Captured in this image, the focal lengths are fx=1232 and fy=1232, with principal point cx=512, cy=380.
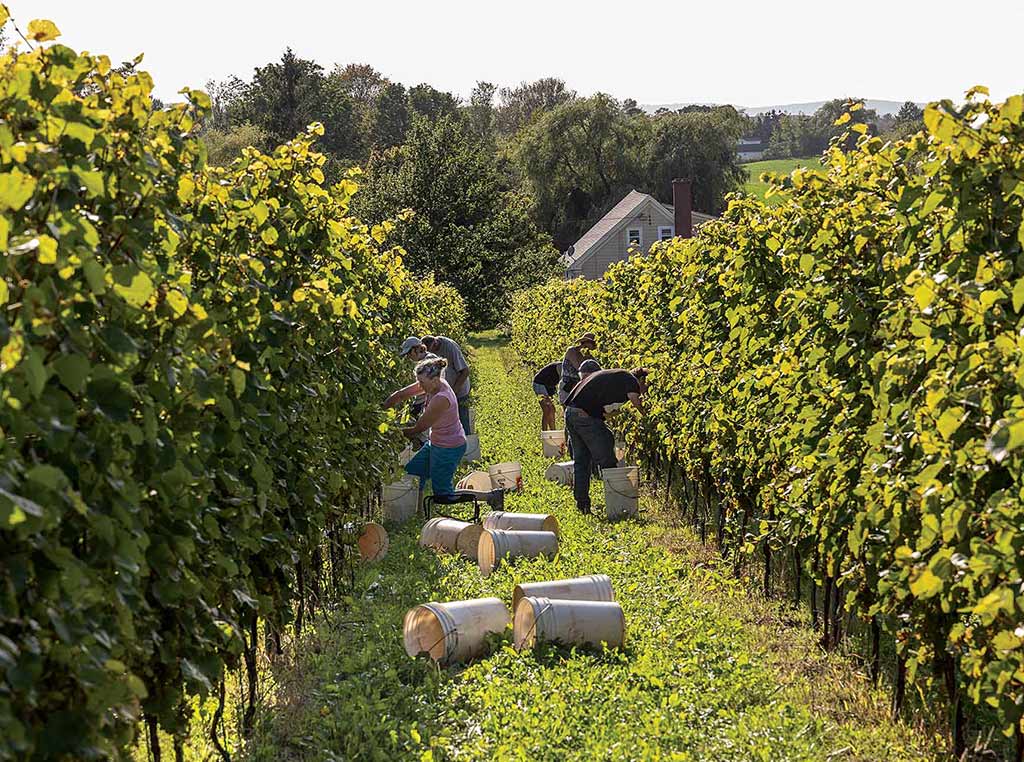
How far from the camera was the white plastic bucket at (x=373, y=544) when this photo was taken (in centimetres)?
986

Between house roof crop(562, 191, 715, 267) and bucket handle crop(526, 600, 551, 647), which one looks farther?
house roof crop(562, 191, 715, 267)

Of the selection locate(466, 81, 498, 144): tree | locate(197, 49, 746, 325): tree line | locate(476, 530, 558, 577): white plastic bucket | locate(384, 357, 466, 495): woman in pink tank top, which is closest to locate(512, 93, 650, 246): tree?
locate(197, 49, 746, 325): tree line

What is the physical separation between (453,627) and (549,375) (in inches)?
347

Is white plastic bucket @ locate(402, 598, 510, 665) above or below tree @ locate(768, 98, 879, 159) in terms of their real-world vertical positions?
below

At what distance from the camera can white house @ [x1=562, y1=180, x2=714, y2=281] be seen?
54.8 meters

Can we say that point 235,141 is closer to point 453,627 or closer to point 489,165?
point 489,165

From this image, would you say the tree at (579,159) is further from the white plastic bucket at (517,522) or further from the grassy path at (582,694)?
the grassy path at (582,694)

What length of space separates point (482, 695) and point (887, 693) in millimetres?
2131

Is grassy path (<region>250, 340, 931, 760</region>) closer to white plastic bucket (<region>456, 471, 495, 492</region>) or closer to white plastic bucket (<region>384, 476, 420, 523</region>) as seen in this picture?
white plastic bucket (<region>384, 476, 420, 523</region>)

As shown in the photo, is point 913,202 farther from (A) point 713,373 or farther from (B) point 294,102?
(B) point 294,102

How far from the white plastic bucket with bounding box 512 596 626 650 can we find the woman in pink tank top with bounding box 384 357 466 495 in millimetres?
3485

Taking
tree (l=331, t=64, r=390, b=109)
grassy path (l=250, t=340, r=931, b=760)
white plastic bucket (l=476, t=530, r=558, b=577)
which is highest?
tree (l=331, t=64, r=390, b=109)

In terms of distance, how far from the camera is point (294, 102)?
7631 centimetres

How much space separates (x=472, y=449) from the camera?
1488 cm
